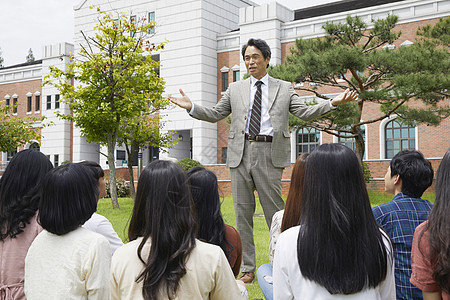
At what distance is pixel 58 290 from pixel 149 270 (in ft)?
2.19

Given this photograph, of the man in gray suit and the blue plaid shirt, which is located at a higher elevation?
the man in gray suit

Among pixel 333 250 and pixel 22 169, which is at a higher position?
pixel 22 169

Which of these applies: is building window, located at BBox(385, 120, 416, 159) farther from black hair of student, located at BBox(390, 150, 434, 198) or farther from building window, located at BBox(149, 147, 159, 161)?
black hair of student, located at BBox(390, 150, 434, 198)

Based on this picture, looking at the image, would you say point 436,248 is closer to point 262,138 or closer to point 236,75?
point 262,138

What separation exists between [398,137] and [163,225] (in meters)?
22.6

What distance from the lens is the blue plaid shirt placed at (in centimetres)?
272

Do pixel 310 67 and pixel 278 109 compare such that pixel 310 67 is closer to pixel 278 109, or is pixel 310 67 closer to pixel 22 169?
pixel 278 109

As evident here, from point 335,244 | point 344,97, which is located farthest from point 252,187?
point 335,244

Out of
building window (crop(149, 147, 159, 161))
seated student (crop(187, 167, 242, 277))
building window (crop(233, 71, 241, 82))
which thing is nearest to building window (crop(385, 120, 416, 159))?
building window (crop(233, 71, 241, 82))

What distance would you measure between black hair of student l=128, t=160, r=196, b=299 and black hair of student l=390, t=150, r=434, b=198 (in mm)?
1488

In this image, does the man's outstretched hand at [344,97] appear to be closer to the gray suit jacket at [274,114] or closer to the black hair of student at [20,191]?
the gray suit jacket at [274,114]

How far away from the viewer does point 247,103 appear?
4758 mm

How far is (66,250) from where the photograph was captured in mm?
2322

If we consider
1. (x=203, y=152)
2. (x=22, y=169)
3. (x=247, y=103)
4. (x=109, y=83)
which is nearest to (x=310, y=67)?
(x=109, y=83)
